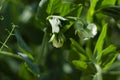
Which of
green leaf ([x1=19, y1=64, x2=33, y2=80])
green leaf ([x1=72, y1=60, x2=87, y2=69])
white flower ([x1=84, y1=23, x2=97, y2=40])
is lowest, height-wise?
green leaf ([x1=19, y1=64, x2=33, y2=80])

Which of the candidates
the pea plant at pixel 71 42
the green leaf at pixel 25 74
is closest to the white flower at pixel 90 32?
the pea plant at pixel 71 42

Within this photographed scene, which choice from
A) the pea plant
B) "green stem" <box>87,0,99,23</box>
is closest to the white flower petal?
the pea plant

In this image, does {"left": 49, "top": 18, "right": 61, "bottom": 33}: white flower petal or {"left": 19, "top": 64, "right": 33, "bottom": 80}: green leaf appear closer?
{"left": 49, "top": 18, "right": 61, "bottom": 33}: white flower petal

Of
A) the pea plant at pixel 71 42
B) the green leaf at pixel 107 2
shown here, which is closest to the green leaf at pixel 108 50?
the pea plant at pixel 71 42

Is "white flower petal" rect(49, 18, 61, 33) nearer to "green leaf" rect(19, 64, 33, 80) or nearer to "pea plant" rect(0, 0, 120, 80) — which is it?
"pea plant" rect(0, 0, 120, 80)

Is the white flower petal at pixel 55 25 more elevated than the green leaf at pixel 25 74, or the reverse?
the white flower petal at pixel 55 25

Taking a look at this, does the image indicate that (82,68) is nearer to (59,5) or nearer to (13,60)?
(59,5)

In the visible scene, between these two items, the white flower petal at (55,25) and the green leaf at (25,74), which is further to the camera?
the green leaf at (25,74)

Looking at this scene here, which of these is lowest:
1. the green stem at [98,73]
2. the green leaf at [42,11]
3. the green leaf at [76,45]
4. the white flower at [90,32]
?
the green stem at [98,73]

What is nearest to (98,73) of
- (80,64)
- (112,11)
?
(80,64)

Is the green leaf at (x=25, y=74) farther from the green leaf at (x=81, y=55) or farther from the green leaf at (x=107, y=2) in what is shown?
the green leaf at (x=107, y=2)

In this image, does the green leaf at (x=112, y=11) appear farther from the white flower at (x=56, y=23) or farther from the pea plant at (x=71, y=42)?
the white flower at (x=56, y=23)
